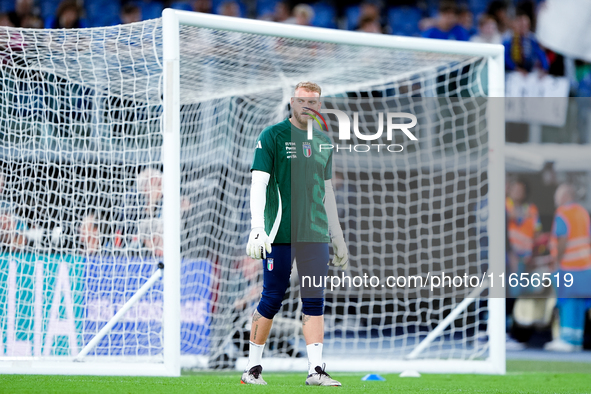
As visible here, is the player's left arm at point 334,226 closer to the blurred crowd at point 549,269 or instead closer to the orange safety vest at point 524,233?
the blurred crowd at point 549,269

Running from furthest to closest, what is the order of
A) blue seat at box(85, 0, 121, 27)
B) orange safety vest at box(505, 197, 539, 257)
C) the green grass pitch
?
blue seat at box(85, 0, 121, 27) → orange safety vest at box(505, 197, 539, 257) → the green grass pitch

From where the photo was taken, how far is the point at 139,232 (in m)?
5.86

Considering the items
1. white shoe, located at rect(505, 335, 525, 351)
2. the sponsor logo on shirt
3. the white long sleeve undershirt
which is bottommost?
white shoe, located at rect(505, 335, 525, 351)

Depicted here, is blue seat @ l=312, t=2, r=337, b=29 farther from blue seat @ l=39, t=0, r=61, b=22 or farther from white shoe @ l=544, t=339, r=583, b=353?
white shoe @ l=544, t=339, r=583, b=353

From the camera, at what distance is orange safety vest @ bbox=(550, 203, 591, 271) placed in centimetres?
844

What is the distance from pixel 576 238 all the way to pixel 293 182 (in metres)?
5.24

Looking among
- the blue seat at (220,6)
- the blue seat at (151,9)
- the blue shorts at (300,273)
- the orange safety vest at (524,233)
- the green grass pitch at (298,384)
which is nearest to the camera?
the green grass pitch at (298,384)

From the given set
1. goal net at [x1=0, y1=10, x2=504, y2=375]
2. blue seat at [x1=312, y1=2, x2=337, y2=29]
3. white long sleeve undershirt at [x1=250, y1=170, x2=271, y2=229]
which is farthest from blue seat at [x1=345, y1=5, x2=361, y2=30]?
white long sleeve undershirt at [x1=250, y1=170, x2=271, y2=229]

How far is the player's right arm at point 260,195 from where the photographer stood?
408 cm

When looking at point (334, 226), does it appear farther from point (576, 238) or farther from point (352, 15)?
point (352, 15)

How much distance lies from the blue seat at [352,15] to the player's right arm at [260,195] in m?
7.60

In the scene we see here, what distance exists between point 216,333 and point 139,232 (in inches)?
48.2

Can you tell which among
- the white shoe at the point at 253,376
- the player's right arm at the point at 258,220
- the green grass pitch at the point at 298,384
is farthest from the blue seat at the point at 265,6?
the white shoe at the point at 253,376

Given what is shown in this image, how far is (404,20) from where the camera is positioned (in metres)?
11.8
